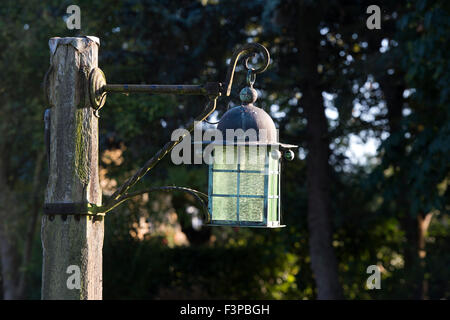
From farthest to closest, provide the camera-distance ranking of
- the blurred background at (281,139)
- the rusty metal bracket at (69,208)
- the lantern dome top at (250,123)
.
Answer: the blurred background at (281,139) → the rusty metal bracket at (69,208) → the lantern dome top at (250,123)

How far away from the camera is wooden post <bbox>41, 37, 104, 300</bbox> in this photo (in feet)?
12.0

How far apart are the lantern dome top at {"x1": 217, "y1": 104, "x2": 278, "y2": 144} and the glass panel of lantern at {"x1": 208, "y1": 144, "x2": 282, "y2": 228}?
0.06 metres

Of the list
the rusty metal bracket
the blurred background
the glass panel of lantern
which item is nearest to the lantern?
the glass panel of lantern

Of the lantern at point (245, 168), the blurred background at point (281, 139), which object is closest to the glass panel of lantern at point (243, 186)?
the lantern at point (245, 168)

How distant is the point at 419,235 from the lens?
1152cm

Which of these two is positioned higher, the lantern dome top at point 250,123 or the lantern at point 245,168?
the lantern dome top at point 250,123

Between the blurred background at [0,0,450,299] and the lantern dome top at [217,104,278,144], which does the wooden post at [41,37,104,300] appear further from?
the blurred background at [0,0,450,299]

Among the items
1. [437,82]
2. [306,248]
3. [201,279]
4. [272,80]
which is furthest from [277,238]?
[437,82]

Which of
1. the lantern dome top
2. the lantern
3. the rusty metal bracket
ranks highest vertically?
the lantern dome top

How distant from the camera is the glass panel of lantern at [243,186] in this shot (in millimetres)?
3578

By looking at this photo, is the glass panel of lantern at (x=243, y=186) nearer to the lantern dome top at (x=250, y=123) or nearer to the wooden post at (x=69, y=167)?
the lantern dome top at (x=250, y=123)

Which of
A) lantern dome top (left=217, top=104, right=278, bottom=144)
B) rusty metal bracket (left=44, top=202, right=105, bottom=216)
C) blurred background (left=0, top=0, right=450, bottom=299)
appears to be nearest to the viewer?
lantern dome top (left=217, top=104, right=278, bottom=144)

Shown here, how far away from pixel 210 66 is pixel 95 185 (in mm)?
7404

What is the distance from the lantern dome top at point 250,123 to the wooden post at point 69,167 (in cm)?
78
